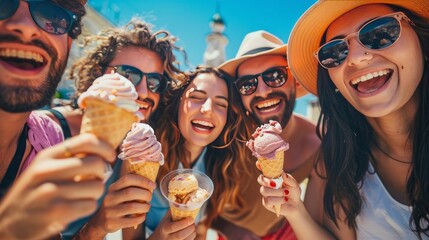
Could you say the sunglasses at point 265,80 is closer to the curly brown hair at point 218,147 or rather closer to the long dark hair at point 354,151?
the curly brown hair at point 218,147

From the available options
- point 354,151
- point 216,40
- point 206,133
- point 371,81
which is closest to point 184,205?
point 206,133

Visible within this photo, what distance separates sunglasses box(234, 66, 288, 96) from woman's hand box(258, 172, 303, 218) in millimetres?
1617

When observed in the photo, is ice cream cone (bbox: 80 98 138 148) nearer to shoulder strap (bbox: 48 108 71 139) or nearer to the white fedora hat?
shoulder strap (bbox: 48 108 71 139)

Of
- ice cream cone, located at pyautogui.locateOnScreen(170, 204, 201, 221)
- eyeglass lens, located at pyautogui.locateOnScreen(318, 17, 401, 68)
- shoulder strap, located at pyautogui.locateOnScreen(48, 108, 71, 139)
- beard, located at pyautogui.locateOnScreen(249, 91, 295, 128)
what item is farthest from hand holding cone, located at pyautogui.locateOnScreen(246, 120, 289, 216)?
shoulder strap, located at pyautogui.locateOnScreen(48, 108, 71, 139)

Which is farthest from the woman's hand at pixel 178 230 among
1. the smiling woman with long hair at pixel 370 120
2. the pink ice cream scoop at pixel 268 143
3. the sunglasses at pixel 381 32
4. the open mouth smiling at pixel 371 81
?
the sunglasses at pixel 381 32

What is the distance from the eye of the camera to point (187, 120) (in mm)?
3443

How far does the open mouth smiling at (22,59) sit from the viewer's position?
1.92m

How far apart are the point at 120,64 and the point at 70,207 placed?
2755mm

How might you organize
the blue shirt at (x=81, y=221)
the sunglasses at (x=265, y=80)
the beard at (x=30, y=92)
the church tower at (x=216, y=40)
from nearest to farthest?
the beard at (x=30, y=92), the blue shirt at (x=81, y=221), the sunglasses at (x=265, y=80), the church tower at (x=216, y=40)

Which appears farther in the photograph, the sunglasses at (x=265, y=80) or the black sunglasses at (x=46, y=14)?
the sunglasses at (x=265, y=80)

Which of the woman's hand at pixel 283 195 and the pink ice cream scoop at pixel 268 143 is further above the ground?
the pink ice cream scoop at pixel 268 143

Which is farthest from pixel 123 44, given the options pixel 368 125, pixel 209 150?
pixel 368 125

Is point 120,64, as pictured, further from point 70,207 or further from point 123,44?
point 70,207

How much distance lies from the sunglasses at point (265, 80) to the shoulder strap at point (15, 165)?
8.67ft
